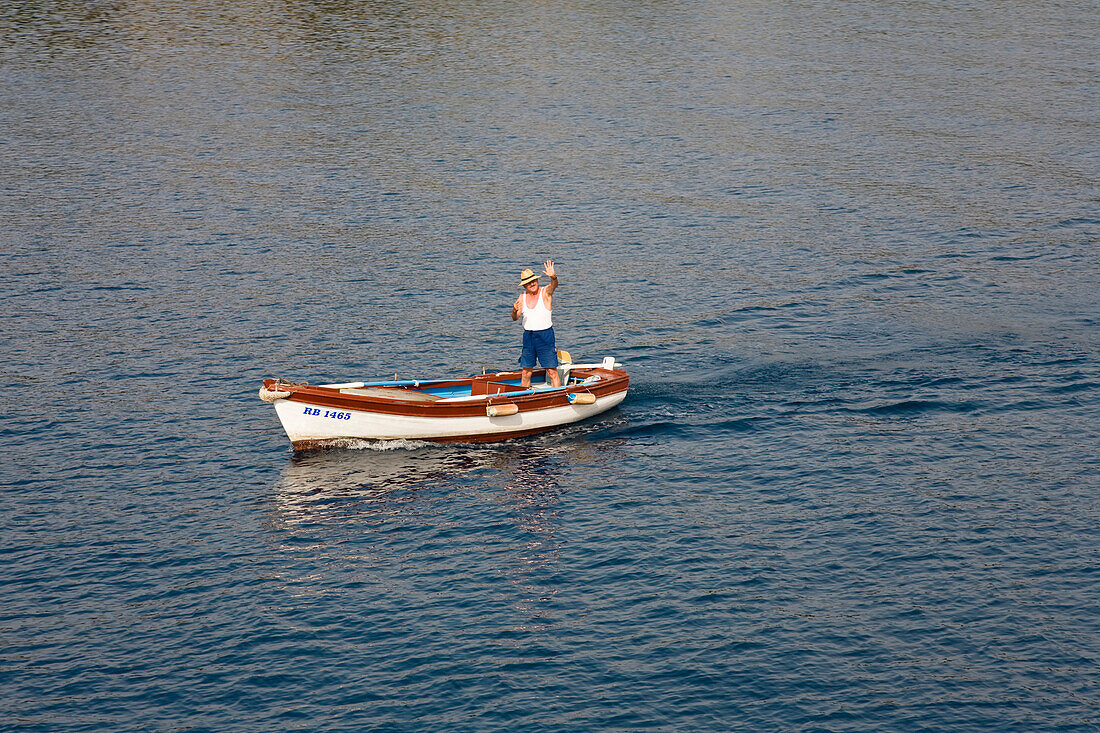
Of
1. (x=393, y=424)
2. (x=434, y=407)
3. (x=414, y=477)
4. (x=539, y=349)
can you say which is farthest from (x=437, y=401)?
(x=539, y=349)

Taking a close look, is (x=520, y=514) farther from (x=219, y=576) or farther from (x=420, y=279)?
(x=420, y=279)

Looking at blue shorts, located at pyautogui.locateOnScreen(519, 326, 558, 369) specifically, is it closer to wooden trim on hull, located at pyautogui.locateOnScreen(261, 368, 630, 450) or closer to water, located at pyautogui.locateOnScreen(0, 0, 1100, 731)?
wooden trim on hull, located at pyautogui.locateOnScreen(261, 368, 630, 450)

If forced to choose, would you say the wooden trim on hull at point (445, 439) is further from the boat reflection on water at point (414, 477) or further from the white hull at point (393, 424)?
the boat reflection on water at point (414, 477)

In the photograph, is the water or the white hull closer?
the water

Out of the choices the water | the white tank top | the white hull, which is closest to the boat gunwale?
the white hull

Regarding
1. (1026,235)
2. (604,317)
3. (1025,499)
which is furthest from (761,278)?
(1025,499)

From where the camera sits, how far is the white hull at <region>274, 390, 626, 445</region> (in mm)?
30375

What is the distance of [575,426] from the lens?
3253 centimetres

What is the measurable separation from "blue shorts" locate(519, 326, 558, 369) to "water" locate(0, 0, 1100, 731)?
2.16m

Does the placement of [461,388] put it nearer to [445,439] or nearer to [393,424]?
[445,439]

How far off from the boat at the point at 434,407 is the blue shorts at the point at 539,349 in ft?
1.34

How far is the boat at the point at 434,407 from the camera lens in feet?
99.2

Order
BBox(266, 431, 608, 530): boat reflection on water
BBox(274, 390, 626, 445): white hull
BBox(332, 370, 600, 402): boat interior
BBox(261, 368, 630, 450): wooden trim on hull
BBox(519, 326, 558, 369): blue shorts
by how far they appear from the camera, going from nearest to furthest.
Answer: BBox(266, 431, 608, 530): boat reflection on water
BBox(261, 368, 630, 450): wooden trim on hull
BBox(274, 390, 626, 445): white hull
BBox(332, 370, 600, 402): boat interior
BBox(519, 326, 558, 369): blue shorts

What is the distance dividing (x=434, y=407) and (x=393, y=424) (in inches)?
47.3
